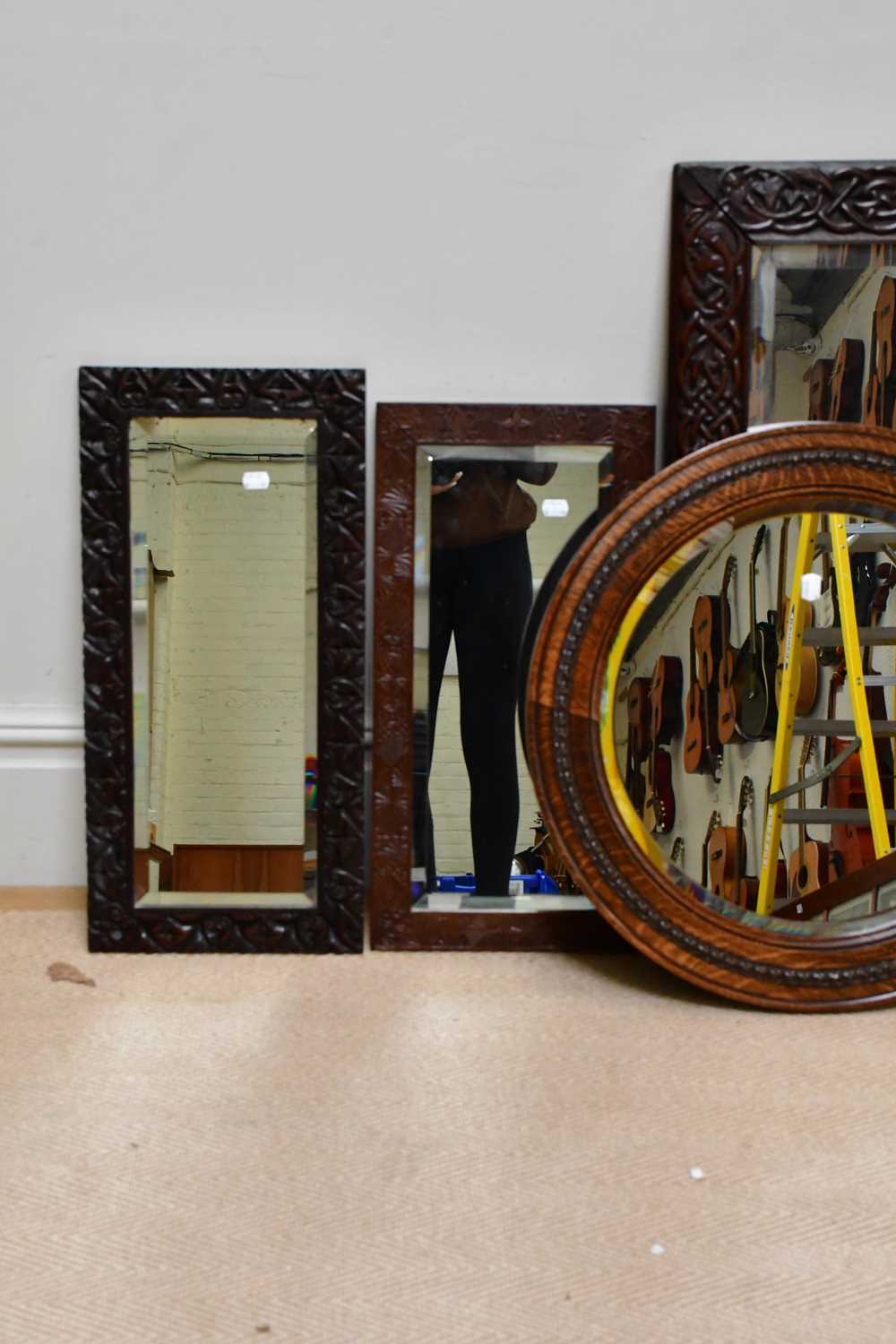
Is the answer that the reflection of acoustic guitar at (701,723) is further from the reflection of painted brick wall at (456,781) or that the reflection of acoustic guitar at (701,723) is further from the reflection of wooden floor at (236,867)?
the reflection of wooden floor at (236,867)

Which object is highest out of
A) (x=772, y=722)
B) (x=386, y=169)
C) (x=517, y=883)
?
(x=386, y=169)

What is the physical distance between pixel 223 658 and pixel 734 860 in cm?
83

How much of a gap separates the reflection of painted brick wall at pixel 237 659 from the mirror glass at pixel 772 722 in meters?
0.51

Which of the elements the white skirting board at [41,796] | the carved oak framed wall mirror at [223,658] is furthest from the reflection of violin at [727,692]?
the white skirting board at [41,796]

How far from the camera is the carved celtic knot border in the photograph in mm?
1407

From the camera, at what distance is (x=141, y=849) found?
1579 mm

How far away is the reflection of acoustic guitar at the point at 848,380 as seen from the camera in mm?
1524

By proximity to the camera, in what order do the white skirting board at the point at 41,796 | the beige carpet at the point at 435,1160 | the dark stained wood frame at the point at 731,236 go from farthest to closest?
the white skirting board at the point at 41,796, the dark stained wood frame at the point at 731,236, the beige carpet at the point at 435,1160

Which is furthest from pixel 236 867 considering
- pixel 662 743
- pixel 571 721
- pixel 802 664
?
pixel 802 664

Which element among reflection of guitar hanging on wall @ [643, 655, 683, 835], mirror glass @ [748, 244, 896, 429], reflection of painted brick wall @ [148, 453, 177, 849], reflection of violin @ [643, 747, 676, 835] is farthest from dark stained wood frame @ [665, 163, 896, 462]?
reflection of painted brick wall @ [148, 453, 177, 849]

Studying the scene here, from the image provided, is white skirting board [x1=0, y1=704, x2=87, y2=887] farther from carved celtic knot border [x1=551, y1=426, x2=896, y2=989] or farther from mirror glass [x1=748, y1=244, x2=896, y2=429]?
mirror glass [x1=748, y1=244, x2=896, y2=429]

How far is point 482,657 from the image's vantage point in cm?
155

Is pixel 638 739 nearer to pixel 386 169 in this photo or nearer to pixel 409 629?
pixel 409 629

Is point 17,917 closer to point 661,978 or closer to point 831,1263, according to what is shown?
point 661,978
